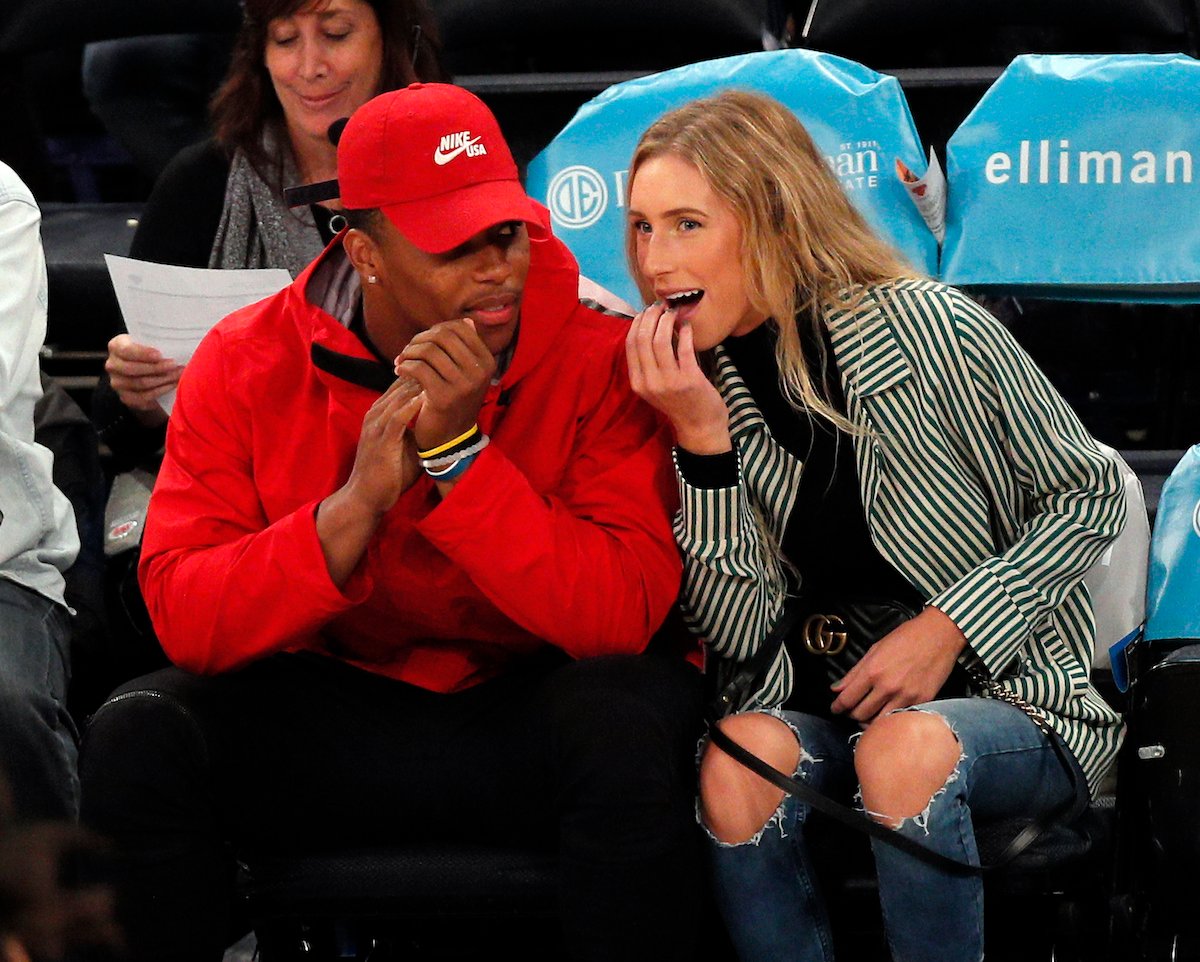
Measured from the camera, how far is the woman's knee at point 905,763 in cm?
194

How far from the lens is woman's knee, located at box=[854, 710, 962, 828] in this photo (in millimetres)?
1943

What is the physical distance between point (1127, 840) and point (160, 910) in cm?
116

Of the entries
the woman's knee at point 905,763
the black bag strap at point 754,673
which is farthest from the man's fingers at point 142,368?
the woman's knee at point 905,763

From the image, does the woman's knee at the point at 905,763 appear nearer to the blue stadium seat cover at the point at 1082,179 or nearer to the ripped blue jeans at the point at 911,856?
the ripped blue jeans at the point at 911,856

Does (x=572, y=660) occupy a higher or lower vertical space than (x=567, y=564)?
lower

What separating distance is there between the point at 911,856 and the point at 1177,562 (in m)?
0.63

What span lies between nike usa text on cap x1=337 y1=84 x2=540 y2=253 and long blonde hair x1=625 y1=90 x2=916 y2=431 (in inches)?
10.3

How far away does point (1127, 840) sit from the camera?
215 centimetres

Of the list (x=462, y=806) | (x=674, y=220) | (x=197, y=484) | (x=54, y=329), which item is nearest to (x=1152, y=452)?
(x=674, y=220)

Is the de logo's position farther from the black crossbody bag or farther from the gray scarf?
the black crossbody bag

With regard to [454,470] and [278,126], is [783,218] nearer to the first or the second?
[454,470]

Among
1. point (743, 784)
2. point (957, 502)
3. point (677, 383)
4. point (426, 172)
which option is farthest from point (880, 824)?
point (426, 172)

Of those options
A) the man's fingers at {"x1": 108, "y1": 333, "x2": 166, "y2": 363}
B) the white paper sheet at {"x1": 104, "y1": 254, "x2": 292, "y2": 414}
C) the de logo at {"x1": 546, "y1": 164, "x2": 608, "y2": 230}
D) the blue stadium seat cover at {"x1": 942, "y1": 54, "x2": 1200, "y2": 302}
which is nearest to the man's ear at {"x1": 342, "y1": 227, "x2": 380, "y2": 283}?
the white paper sheet at {"x1": 104, "y1": 254, "x2": 292, "y2": 414}

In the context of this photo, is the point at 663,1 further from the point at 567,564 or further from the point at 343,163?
the point at 567,564
